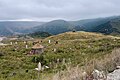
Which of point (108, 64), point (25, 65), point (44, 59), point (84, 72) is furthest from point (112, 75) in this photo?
point (44, 59)

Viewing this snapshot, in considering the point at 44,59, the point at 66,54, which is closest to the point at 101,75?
the point at 44,59

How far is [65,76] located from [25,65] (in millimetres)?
20437

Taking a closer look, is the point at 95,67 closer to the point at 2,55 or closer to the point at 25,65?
the point at 25,65

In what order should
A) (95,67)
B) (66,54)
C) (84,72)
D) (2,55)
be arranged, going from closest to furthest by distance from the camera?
(84,72) → (95,67) → (66,54) → (2,55)

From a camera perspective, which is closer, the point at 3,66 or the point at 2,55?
the point at 3,66

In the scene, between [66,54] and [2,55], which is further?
[2,55]

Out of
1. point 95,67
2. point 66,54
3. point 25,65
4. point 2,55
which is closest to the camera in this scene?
point 95,67

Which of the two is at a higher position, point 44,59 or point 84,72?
point 84,72

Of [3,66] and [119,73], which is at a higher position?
[119,73]

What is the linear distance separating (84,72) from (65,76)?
0.72 meters

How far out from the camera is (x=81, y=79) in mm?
8422

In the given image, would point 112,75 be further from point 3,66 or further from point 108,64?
point 3,66

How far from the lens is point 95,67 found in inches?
396

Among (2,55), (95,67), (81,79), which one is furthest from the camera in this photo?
(2,55)
